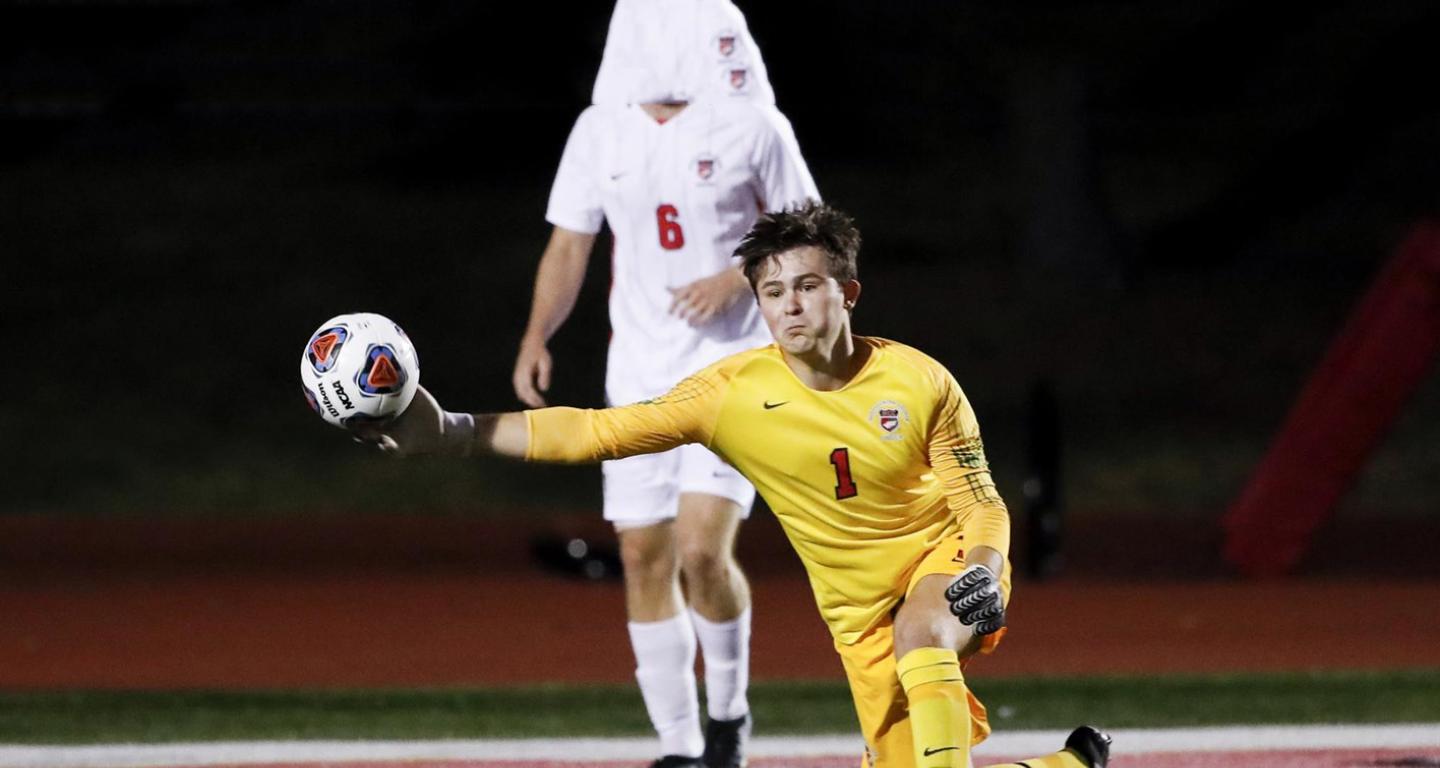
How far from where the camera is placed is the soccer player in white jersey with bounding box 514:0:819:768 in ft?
22.8

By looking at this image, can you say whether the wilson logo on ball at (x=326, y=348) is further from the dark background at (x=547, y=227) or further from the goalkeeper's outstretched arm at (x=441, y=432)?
the dark background at (x=547, y=227)

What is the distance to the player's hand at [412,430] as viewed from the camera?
5242 millimetres

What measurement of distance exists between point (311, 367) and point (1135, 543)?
10350 mm

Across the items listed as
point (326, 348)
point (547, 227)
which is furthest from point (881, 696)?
point (547, 227)

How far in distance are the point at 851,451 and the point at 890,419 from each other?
0.13 metres

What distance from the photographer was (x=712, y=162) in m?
6.95

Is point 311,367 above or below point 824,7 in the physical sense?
below

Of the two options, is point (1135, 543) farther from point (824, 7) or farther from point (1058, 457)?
point (824, 7)

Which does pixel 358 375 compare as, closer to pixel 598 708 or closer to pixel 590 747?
pixel 590 747

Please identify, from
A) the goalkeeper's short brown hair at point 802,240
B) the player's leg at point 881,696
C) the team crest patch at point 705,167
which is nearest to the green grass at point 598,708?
the team crest patch at point 705,167

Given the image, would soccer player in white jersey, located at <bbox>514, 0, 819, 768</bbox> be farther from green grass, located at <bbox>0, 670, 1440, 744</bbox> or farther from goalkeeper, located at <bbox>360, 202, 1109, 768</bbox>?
green grass, located at <bbox>0, 670, 1440, 744</bbox>

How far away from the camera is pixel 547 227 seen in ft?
80.4

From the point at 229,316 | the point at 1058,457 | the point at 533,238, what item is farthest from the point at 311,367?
the point at 533,238

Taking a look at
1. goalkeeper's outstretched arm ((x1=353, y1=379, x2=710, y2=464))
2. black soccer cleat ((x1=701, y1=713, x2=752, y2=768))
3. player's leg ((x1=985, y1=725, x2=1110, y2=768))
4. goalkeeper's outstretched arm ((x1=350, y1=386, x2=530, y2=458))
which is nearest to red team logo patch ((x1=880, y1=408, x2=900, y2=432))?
goalkeeper's outstretched arm ((x1=353, y1=379, x2=710, y2=464))
